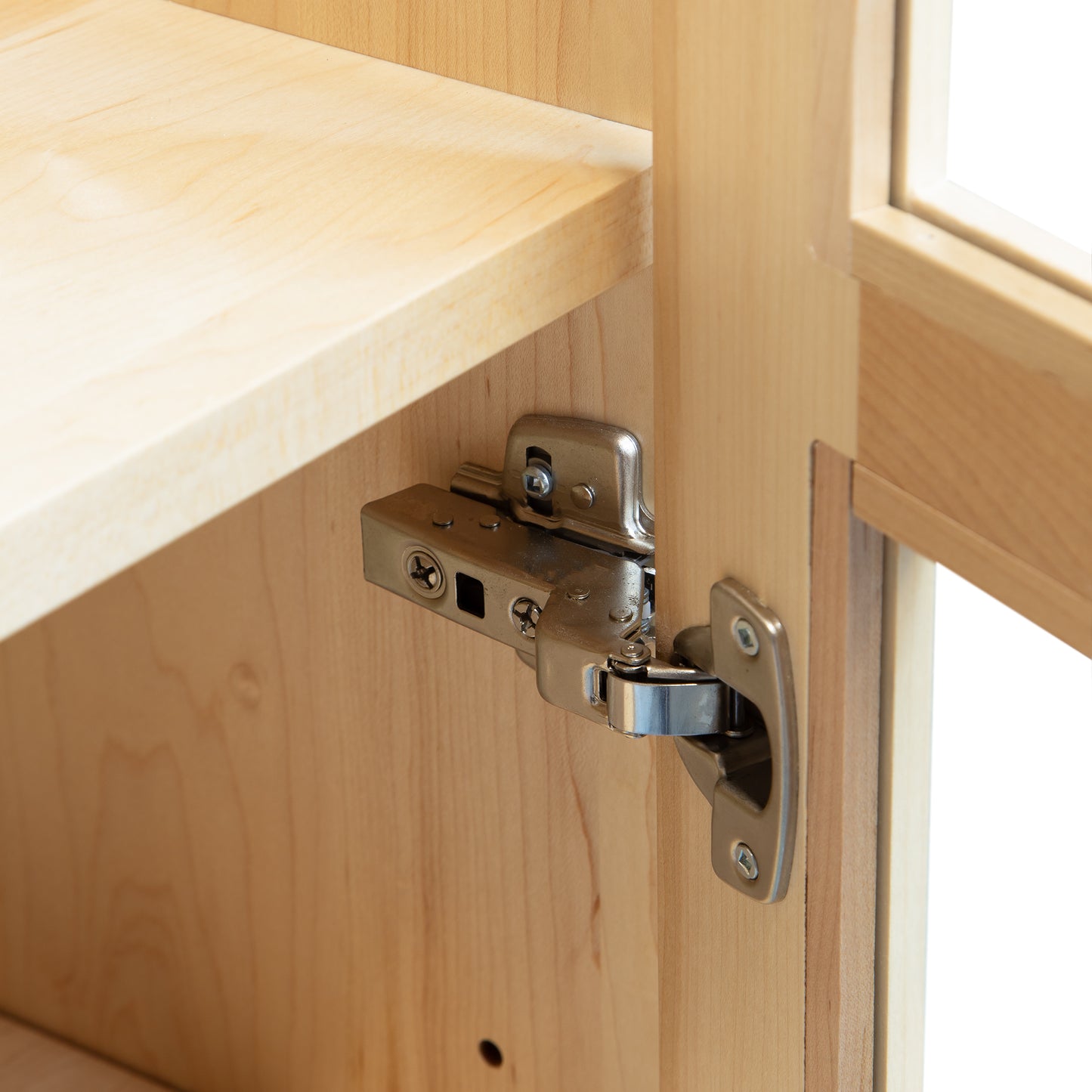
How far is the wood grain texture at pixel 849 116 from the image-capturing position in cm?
30

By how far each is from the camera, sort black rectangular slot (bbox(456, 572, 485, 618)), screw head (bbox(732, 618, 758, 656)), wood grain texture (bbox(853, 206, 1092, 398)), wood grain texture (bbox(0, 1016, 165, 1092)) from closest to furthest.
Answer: wood grain texture (bbox(853, 206, 1092, 398)) → screw head (bbox(732, 618, 758, 656)) → black rectangular slot (bbox(456, 572, 485, 618)) → wood grain texture (bbox(0, 1016, 165, 1092))

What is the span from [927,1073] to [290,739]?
298 millimetres

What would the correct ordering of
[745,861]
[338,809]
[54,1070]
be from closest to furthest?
[745,861] < [338,809] < [54,1070]

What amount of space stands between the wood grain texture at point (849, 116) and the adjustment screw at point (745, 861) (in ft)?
0.53

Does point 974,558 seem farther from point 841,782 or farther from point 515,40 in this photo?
point 515,40

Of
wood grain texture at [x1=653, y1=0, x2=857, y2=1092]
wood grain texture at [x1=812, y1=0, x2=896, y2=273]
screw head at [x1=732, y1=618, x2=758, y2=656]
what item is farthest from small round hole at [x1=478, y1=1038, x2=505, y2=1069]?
wood grain texture at [x1=812, y1=0, x2=896, y2=273]

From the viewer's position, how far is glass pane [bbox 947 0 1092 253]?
0.30 m

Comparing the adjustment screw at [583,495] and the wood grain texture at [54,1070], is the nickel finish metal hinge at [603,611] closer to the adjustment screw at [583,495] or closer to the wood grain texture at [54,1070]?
the adjustment screw at [583,495]

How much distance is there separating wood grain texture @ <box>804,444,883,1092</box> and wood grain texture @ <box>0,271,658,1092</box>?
10 centimetres

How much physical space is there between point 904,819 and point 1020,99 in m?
0.17

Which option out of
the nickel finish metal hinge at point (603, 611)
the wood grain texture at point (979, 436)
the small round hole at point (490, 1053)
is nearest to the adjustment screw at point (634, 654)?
the nickel finish metal hinge at point (603, 611)

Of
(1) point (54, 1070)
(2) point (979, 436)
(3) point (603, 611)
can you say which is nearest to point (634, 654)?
(3) point (603, 611)

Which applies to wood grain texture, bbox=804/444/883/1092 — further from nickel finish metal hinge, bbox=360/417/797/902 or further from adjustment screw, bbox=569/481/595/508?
adjustment screw, bbox=569/481/595/508

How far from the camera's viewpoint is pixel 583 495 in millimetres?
455
